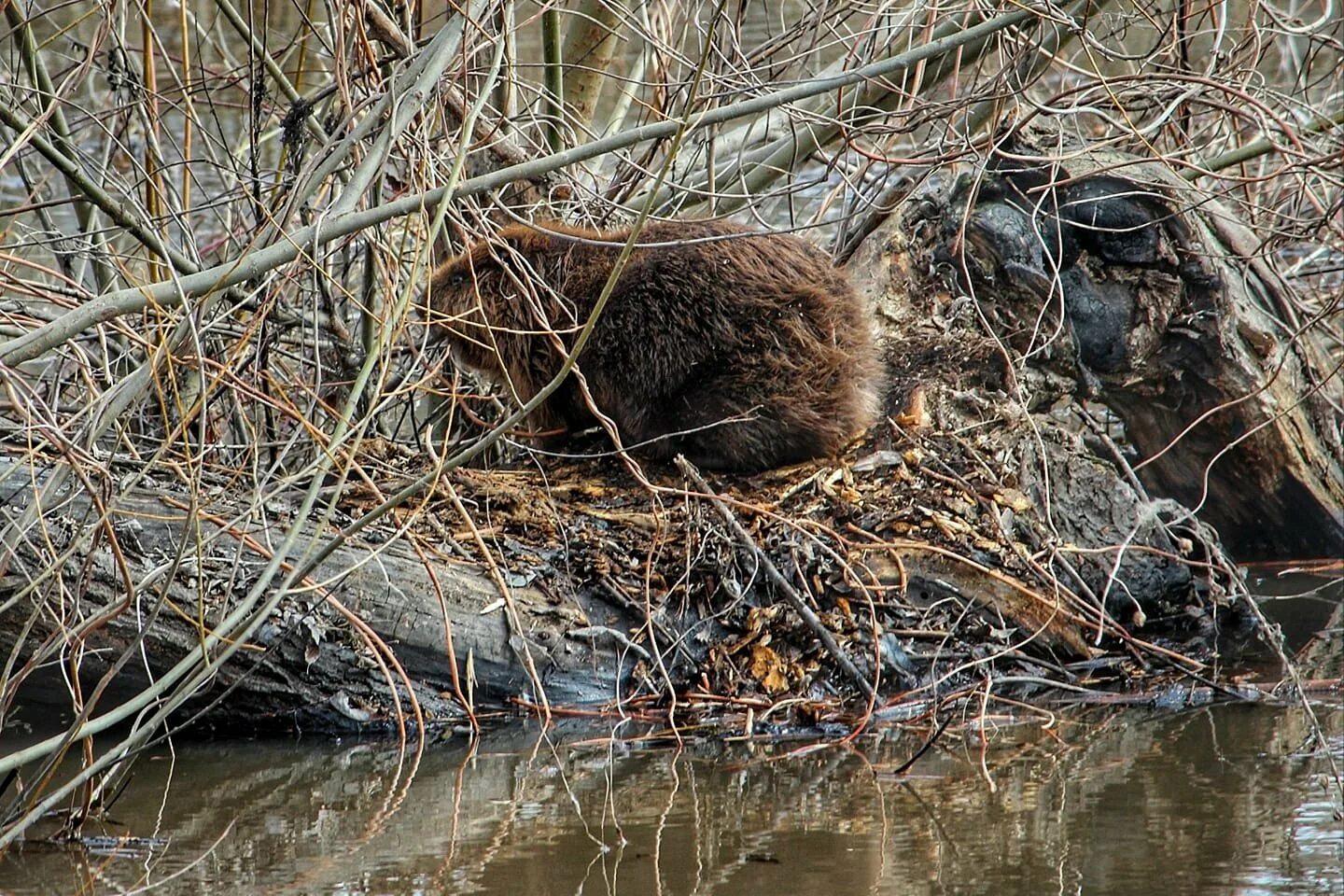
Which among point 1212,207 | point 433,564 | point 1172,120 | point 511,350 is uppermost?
point 1172,120

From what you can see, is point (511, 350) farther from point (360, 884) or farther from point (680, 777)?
point (360, 884)

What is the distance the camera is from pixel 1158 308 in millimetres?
5293

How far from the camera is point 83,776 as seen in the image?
9.54 feet

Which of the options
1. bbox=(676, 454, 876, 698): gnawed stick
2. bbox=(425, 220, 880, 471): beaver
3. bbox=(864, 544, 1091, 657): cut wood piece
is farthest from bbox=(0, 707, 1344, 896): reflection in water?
bbox=(425, 220, 880, 471): beaver

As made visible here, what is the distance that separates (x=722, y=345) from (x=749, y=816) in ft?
5.75

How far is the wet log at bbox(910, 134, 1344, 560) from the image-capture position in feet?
17.2

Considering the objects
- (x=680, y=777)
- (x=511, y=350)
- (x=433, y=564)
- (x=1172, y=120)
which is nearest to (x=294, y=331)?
(x=511, y=350)

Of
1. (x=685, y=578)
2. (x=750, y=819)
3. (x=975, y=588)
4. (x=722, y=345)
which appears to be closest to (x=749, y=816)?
(x=750, y=819)

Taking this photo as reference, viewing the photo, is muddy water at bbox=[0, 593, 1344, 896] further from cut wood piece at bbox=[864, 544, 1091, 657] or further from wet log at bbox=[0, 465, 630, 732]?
cut wood piece at bbox=[864, 544, 1091, 657]

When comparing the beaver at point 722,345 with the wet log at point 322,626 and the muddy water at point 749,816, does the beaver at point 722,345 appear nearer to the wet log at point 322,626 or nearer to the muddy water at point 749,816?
the wet log at point 322,626

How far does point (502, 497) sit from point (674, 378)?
2.21 feet

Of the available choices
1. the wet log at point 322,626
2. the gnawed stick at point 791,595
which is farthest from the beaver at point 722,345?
the wet log at point 322,626

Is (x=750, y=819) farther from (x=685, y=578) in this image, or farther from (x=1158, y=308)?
(x=1158, y=308)

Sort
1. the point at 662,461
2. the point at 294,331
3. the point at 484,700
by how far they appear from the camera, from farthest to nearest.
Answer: the point at 294,331 → the point at 662,461 → the point at 484,700
